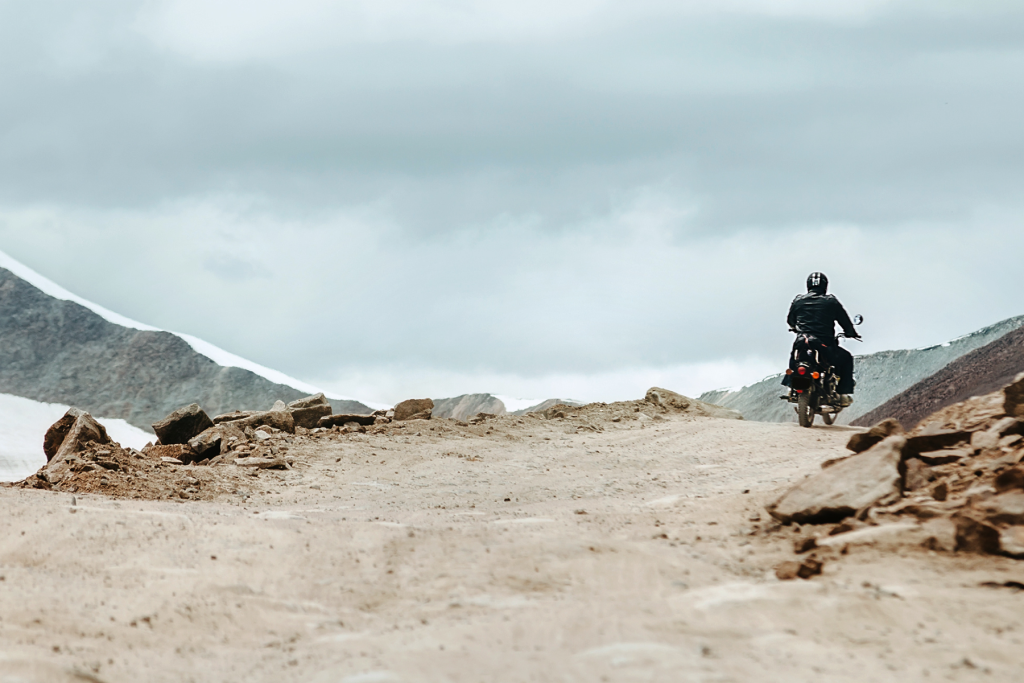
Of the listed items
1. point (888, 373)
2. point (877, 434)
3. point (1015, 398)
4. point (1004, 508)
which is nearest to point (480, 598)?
point (1004, 508)

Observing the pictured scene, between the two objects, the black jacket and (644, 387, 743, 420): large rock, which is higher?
the black jacket

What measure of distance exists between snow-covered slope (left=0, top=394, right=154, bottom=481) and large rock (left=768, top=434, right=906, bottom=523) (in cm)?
1651

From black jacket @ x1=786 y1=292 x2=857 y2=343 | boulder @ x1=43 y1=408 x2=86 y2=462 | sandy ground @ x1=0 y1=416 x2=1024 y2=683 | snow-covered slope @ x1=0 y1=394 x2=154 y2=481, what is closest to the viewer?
sandy ground @ x1=0 y1=416 x2=1024 y2=683

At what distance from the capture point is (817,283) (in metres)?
12.6

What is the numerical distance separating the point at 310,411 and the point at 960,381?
18.9 metres

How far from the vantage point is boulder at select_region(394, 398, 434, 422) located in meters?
14.8

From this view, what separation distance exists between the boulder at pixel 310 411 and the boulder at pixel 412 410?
124 cm

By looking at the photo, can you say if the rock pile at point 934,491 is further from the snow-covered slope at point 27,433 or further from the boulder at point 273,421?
the snow-covered slope at point 27,433

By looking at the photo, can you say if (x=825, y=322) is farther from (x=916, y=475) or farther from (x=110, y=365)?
(x=110, y=365)

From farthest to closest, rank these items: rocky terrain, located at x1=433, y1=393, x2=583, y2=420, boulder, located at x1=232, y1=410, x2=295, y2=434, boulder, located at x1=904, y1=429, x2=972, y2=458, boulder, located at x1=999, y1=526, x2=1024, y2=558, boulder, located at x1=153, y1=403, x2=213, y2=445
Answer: rocky terrain, located at x1=433, y1=393, x2=583, y2=420 → boulder, located at x1=153, y1=403, x2=213, y2=445 → boulder, located at x1=232, y1=410, x2=295, y2=434 → boulder, located at x1=904, y1=429, x2=972, y2=458 → boulder, located at x1=999, y1=526, x2=1024, y2=558

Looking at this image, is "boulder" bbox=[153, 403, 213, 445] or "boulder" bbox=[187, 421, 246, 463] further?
"boulder" bbox=[153, 403, 213, 445]

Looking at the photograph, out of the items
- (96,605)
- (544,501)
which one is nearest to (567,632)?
(96,605)

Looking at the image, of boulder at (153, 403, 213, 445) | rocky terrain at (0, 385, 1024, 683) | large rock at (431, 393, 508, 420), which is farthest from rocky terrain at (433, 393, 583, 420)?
rocky terrain at (0, 385, 1024, 683)

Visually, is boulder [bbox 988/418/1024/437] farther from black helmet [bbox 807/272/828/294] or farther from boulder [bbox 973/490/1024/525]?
black helmet [bbox 807/272/828/294]
